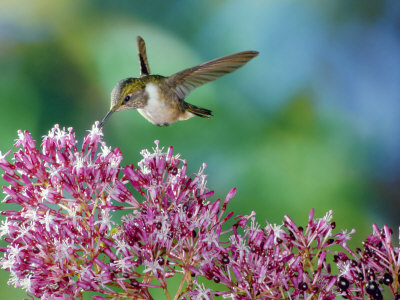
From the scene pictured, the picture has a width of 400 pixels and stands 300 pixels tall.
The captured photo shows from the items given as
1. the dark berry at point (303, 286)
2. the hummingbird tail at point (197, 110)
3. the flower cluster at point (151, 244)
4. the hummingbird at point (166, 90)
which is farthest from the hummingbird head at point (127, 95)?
the dark berry at point (303, 286)

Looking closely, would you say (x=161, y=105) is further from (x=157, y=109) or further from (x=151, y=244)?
(x=151, y=244)

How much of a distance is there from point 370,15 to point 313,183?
1.24 metres

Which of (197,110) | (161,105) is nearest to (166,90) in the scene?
(161,105)

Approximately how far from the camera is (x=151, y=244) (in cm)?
90

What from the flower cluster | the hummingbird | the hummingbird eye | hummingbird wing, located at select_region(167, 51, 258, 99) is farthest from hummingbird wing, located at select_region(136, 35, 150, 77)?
the flower cluster

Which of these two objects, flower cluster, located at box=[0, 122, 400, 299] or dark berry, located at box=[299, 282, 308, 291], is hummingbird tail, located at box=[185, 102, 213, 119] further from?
dark berry, located at box=[299, 282, 308, 291]

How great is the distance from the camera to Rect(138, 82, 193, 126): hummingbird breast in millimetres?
1487

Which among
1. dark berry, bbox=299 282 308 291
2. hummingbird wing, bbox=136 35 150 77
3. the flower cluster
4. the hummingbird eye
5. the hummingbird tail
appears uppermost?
hummingbird wing, bbox=136 35 150 77

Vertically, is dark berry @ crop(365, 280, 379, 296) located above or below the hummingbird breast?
below

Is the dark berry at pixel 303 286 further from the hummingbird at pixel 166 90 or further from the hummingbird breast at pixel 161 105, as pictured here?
the hummingbird breast at pixel 161 105

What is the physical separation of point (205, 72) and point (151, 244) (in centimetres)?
71

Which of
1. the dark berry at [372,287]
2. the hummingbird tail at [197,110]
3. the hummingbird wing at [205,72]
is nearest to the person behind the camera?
the dark berry at [372,287]

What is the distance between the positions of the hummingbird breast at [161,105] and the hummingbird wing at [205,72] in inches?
1.4

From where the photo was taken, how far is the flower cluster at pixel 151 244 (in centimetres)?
87
